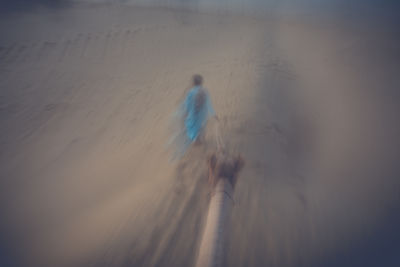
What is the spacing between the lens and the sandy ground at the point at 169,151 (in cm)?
283

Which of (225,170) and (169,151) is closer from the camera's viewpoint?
(225,170)

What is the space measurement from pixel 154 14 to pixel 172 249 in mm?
11203

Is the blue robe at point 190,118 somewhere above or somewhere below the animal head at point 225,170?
above

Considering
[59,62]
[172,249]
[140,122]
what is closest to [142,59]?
[59,62]

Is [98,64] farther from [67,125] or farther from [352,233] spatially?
[352,233]

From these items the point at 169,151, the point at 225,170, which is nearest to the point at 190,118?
the point at 169,151

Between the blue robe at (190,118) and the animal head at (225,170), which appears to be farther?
the blue robe at (190,118)

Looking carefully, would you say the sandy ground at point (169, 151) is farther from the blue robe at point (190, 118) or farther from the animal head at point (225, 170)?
the animal head at point (225, 170)

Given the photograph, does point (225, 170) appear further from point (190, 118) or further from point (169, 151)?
point (169, 151)

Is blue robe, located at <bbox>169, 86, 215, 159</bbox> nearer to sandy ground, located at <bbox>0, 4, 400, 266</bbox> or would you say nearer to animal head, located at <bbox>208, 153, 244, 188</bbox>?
sandy ground, located at <bbox>0, 4, 400, 266</bbox>

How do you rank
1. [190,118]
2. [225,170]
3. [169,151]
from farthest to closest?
[169,151] < [190,118] < [225,170]

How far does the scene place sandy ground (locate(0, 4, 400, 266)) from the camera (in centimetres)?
283

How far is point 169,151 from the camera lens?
4.29 meters

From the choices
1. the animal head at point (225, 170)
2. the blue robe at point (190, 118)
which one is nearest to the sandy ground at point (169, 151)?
the blue robe at point (190, 118)
